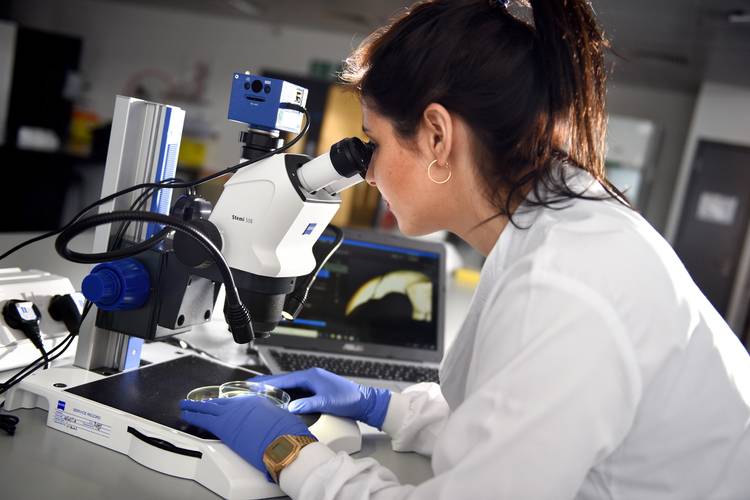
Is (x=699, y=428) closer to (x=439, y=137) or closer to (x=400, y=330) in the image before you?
(x=439, y=137)

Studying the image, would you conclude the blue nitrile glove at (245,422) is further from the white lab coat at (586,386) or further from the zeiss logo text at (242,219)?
the zeiss logo text at (242,219)

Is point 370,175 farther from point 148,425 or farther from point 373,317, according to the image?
point 373,317

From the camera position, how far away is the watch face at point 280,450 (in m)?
0.85

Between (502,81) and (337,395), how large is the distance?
21.6 inches

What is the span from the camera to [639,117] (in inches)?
288

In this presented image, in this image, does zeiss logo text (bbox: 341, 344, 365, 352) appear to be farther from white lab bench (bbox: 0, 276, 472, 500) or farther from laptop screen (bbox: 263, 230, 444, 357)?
white lab bench (bbox: 0, 276, 472, 500)

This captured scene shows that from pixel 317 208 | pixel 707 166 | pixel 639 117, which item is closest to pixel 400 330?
pixel 317 208

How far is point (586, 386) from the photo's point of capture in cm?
69

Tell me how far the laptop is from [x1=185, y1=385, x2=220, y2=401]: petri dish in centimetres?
35

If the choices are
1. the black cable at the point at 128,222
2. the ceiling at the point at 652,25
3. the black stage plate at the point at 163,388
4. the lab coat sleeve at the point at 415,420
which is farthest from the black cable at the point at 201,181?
the ceiling at the point at 652,25

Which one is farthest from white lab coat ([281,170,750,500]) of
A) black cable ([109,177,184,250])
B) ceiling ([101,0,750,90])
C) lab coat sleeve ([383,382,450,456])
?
ceiling ([101,0,750,90])

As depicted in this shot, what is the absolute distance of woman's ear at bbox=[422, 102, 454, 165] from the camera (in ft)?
2.92

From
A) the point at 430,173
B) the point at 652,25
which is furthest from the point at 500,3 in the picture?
the point at 652,25

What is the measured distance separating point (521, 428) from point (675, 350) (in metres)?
0.21
